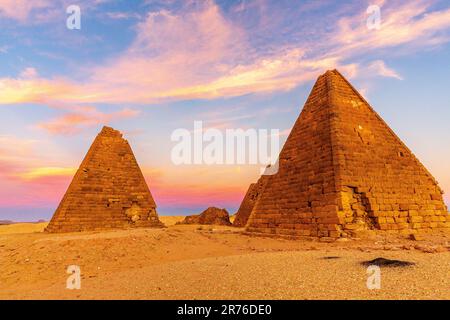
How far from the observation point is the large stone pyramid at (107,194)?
49.5 feet

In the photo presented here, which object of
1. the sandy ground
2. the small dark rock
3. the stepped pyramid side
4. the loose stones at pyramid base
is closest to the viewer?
the sandy ground

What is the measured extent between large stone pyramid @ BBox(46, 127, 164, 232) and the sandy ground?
4.18m

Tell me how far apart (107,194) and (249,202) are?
12.2m

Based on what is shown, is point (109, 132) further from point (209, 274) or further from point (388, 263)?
point (388, 263)

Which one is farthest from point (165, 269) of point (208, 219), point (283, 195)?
point (208, 219)

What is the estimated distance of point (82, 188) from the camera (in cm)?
1558

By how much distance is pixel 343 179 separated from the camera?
11180 mm

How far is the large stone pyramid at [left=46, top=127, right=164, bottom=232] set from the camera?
1509 centimetres

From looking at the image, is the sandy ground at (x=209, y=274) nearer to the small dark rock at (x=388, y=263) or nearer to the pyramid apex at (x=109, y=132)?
the small dark rock at (x=388, y=263)

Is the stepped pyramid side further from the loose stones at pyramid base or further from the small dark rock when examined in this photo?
the small dark rock

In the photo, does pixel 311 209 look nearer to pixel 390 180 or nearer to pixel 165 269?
pixel 390 180

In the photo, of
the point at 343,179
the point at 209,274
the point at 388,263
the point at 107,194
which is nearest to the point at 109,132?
the point at 107,194

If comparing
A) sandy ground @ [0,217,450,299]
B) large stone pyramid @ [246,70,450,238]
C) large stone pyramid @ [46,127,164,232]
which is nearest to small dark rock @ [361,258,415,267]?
sandy ground @ [0,217,450,299]

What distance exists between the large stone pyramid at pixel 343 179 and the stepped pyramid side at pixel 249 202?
10459mm
